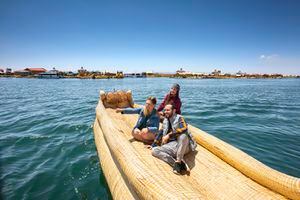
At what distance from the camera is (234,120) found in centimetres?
1140

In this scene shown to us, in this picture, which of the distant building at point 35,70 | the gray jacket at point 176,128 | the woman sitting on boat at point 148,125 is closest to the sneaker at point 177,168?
the gray jacket at point 176,128

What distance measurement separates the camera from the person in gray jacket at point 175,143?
3871 mm

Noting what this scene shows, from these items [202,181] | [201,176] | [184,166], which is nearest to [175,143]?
[184,166]

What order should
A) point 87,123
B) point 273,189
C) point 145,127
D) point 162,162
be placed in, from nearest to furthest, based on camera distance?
point 273,189
point 162,162
point 145,127
point 87,123

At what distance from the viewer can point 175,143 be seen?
4.27 meters

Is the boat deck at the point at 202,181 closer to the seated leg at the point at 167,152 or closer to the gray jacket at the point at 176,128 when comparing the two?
the seated leg at the point at 167,152

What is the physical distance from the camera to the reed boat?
264 centimetres

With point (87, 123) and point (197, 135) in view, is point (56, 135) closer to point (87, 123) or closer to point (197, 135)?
point (87, 123)

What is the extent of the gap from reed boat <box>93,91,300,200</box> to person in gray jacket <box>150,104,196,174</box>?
16cm

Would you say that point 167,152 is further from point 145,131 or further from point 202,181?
point 145,131

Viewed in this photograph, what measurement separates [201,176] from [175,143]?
35.9 inches

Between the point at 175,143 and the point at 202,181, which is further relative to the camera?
the point at 175,143

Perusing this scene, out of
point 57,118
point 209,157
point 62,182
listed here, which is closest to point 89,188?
point 62,182

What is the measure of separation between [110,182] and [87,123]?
291 inches
